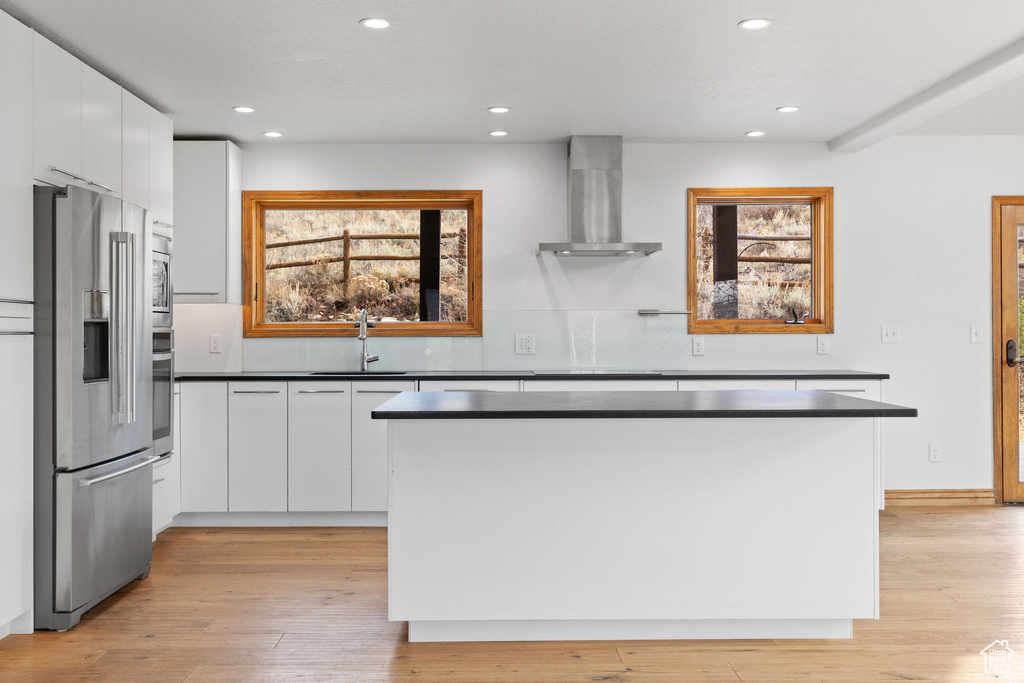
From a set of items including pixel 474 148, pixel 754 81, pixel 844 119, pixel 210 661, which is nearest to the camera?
pixel 210 661

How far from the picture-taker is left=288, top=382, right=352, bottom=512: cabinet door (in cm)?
425

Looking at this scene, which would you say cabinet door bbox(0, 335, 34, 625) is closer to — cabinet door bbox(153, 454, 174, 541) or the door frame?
cabinet door bbox(153, 454, 174, 541)

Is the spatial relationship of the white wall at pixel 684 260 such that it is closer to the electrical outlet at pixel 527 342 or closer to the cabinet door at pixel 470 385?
the electrical outlet at pixel 527 342

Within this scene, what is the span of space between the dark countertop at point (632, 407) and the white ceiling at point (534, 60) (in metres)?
1.44

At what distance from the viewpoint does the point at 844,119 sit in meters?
4.23

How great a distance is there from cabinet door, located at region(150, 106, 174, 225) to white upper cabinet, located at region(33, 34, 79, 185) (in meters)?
0.66

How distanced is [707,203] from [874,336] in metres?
1.38

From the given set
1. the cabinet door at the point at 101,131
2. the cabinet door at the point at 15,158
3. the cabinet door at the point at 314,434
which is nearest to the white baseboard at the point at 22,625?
the cabinet door at the point at 15,158

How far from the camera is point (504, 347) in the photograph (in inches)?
189

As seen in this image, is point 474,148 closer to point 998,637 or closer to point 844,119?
point 844,119

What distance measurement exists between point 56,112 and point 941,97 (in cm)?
395

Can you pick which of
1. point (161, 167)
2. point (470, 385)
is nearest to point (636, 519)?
point (470, 385)

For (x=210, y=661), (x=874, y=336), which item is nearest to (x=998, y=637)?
(x=874, y=336)

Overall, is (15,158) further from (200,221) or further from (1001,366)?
(1001,366)
